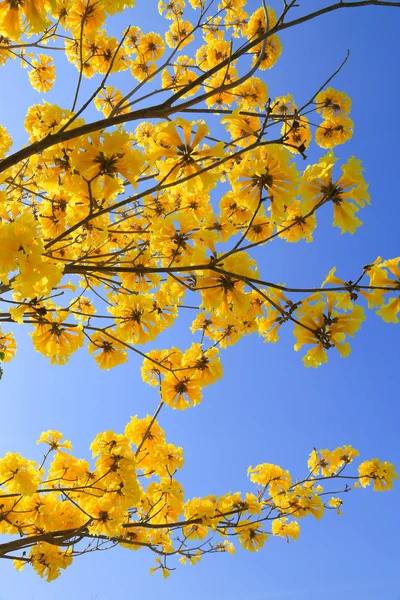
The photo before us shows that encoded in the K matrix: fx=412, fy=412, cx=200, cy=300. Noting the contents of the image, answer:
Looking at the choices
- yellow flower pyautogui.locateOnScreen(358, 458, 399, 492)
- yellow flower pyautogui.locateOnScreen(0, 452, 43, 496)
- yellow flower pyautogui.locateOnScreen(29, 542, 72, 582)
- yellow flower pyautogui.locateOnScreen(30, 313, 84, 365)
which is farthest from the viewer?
yellow flower pyautogui.locateOnScreen(358, 458, 399, 492)

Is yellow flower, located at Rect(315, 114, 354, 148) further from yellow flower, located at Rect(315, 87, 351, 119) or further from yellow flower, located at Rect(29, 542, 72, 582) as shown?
yellow flower, located at Rect(29, 542, 72, 582)

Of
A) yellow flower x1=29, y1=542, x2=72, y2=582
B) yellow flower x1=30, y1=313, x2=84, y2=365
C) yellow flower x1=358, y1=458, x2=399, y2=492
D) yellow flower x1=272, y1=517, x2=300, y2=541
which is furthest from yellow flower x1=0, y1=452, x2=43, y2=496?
yellow flower x1=358, y1=458, x2=399, y2=492

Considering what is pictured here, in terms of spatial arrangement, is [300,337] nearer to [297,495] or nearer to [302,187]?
[302,187]

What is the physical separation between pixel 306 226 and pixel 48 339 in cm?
250

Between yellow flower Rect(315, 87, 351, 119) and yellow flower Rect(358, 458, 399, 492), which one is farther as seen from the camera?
yellow flower Rect(358, 458, 399, 492)

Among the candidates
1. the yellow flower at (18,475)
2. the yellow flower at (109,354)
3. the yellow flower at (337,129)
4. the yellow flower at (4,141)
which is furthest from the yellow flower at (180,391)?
the yellow flower at (4,141)

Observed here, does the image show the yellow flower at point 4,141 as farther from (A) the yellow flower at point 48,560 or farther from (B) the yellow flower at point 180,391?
(A) the yellow flower at point 48,560

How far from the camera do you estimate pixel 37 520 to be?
4465 millimetres

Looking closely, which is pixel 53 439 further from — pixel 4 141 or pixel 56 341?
pixel 4 141

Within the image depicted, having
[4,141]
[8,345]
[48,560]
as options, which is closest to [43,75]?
[4,141]

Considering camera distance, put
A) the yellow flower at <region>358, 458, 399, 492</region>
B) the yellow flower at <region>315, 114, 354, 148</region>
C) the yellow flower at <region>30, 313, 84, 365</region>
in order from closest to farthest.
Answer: the yellow flower at <region>30, 313, 84, 365</region> < the yellow flower at <region>315, 114, 354, 148</region> < the yellow flower at <region>358, 458, 399, 492</region>

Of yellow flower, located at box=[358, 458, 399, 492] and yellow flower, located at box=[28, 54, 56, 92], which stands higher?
yellow flower, located at box=[28, 54, 56, 92]

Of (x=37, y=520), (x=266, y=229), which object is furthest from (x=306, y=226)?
(x=37, y=520)

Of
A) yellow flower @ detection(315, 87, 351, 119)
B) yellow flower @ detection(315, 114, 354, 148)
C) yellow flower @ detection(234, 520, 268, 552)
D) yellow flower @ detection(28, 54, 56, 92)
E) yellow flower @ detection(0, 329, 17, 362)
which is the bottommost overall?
yellow flower @ detection(234, 520, 268, 552)
